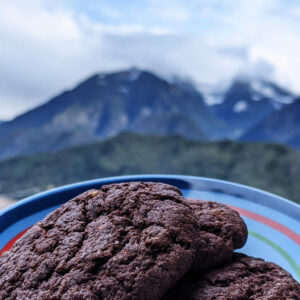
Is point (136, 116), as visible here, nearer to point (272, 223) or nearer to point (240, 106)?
point (240, 106)

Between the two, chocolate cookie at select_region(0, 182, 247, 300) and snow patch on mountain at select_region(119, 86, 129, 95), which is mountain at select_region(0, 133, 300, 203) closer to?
snow patch on mountain at select_region(119, 86, 129, 95)

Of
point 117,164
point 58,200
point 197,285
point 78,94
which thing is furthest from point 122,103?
point 197,285

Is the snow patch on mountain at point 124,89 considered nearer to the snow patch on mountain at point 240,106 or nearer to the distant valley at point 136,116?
the distant valley at point 136,116

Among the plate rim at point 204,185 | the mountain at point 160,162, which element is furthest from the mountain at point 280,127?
the plate rim at point 204,185

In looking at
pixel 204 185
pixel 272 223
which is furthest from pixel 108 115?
pixel 272 223

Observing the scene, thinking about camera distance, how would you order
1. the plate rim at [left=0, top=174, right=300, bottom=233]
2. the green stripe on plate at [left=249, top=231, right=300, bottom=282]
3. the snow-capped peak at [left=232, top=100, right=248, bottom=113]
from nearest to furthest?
the green stripe on plate at [left=249, top=231, right=300, bottom=282] → the plate rim at [left=0, top=174, right=300, bottom=233] → the snow-capped peak at [left=232, top=100, right=248, bottom=113]

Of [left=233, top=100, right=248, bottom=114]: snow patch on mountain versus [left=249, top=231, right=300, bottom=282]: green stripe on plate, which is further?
[left=233, top=100, right=248, bottom=114]: snow patch on mountain

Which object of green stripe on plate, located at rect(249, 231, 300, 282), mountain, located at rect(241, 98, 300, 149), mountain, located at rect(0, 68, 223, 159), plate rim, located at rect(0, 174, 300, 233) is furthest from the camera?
mountain, located at rect(241, 98, 300, 149)

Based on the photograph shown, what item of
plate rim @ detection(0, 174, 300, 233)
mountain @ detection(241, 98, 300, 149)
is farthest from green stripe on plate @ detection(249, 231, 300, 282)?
mountain @ detection(241, 98, 300, 149)
